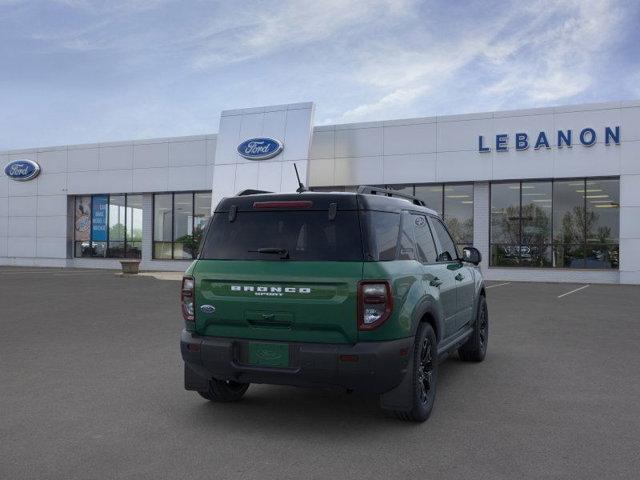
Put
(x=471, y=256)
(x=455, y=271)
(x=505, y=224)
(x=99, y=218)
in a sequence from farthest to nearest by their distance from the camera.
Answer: (x=99, y=218), (x=505, y=224), (x=471, y=256), (x=455, y=271)

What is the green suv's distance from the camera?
4.65 metres

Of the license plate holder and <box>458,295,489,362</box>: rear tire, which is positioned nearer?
the license plate holder

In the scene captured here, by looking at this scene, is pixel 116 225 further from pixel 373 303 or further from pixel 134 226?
pixel 373 303

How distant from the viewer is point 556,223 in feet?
80.3

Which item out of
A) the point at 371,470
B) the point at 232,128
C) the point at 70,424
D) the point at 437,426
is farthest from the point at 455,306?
the point at 232,128

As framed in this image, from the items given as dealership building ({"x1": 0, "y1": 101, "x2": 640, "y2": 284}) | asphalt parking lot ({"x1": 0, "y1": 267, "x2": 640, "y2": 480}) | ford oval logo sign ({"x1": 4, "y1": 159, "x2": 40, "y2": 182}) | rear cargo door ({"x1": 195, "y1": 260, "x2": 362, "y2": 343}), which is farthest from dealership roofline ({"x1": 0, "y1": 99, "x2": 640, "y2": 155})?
rear cargo door ({"x1": 195, "y1": 260, "x2": 362, "y2": 343})

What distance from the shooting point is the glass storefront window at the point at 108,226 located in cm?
3241

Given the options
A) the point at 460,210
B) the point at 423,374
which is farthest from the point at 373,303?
the point at 460,210

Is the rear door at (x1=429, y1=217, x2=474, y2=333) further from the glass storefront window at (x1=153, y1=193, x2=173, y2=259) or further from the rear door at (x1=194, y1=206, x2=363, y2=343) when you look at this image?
the glass storefront window at (x1=153, y1=193, x2=173, y2=259)

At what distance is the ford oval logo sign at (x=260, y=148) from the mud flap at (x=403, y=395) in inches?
882

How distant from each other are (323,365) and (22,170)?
112 feet

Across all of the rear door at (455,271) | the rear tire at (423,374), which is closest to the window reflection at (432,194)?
the rear door at (455,271)

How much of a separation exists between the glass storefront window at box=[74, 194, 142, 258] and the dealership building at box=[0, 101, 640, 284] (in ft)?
0.23

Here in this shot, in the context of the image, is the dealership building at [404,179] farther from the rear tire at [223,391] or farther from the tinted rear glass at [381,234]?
the tinted rear glass at [381,234]
